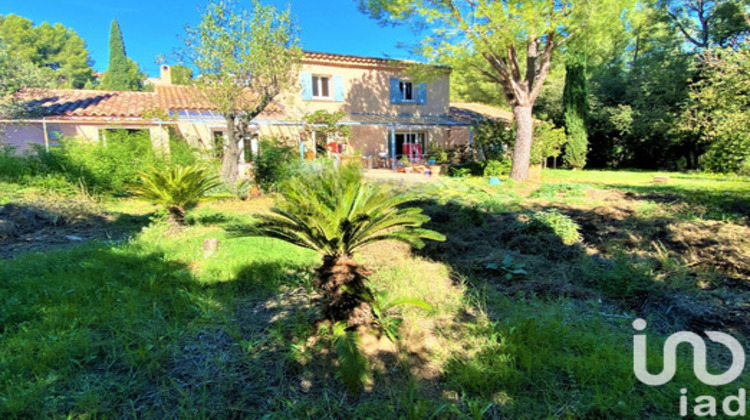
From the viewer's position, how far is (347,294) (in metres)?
3.03

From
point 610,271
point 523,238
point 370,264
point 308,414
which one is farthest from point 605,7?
point 308,414

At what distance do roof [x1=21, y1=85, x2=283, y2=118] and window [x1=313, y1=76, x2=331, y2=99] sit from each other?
2.46 meters

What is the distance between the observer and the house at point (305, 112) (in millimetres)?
14078

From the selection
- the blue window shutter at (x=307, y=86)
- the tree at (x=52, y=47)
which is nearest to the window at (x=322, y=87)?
the blue window shutter at (x=307, y=86)

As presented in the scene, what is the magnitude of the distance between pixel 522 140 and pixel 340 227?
12552 mm

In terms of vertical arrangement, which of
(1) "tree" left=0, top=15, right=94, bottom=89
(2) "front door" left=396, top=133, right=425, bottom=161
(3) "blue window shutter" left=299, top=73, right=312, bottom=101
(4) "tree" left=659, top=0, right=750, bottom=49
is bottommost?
(2) "front door" left=396, top=133, right=425, bottom=161

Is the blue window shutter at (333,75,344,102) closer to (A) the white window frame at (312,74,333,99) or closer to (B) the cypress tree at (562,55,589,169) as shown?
(A) the white window frame at (312,74,333,99)

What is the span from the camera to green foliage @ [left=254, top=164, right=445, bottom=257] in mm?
3129

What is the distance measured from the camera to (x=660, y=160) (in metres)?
22.5

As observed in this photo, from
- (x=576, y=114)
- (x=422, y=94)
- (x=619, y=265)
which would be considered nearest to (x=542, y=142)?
(x=576, y=114)

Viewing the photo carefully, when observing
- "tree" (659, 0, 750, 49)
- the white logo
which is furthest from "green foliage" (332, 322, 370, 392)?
"tree" (659, 0, 750, 49)

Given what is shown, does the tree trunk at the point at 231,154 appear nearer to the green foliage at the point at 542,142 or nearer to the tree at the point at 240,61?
the tree at the point at 240,61

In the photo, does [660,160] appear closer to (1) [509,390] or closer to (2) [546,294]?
(2) [546,294]

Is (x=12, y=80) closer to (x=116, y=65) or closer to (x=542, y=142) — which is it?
(x=542, y=142)
